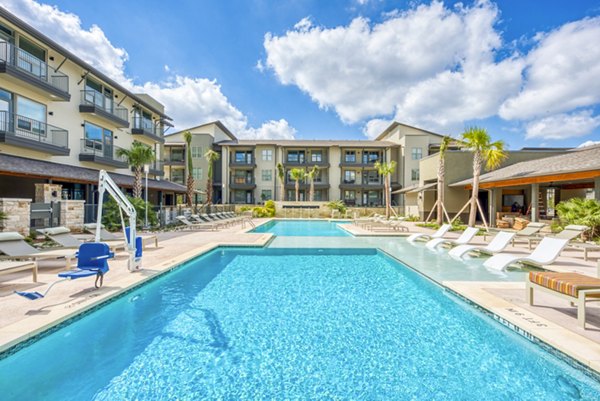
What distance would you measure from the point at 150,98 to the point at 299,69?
17371mm

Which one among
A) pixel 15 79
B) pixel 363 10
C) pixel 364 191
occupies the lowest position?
pixel 364 191

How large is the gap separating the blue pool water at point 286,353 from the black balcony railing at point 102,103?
18130 millimetres

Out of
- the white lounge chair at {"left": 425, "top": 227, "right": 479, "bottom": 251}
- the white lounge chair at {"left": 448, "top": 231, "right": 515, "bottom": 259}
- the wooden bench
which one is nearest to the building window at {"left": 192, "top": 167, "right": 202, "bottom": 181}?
the white lounge chair at {"left": 425, "top": 227, "right": 479, "bottom": 251}

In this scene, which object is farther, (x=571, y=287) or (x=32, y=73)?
(x=32, y=73)

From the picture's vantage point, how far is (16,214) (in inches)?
415

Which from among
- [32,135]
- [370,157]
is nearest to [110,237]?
[32,135]

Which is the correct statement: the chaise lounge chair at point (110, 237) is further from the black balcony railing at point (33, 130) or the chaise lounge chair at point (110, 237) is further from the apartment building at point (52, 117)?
the black balcony railing at point (33, 130)

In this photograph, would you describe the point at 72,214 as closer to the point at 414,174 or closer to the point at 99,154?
the point at 99,154

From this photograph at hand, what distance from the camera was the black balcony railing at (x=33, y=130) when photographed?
13.7 meters

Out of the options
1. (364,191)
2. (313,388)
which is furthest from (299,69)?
(364,191)

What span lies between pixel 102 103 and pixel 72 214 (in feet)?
33.6

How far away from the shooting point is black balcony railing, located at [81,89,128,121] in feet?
61.1

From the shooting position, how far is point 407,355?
408 centimetres

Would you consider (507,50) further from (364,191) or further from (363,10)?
(364,191)
